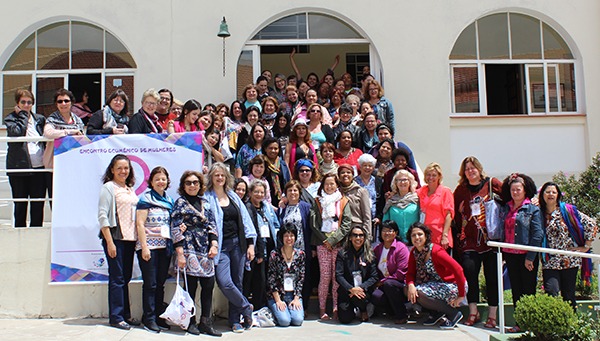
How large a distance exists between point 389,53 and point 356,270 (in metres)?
5.35

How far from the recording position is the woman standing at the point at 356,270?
7289 mm

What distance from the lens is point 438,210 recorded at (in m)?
7.37

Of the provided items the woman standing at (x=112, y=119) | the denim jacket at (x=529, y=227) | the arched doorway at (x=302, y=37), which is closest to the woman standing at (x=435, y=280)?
the denim jacket at (x=529, y=227)

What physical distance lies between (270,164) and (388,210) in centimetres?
167

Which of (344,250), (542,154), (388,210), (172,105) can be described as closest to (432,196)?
(388,210)

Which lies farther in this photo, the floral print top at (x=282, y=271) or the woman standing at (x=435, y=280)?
the floral print top at (x=282, y=271)

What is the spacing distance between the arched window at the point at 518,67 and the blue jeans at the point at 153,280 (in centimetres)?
730

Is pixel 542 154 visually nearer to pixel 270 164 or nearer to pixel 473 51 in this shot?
pixel 473 51

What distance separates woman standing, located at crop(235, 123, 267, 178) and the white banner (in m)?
0.95

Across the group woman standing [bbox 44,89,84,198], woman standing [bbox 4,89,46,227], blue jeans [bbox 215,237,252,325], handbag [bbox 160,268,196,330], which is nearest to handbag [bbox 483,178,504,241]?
blue jeans [bbox 215,237,252,325]

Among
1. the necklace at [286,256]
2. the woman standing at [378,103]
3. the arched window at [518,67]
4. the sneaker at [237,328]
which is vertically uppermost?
the arched window at [518,67]

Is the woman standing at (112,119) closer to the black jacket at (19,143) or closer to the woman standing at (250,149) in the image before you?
the black jacket at (19,143)

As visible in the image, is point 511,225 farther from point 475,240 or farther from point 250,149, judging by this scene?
point 250,149

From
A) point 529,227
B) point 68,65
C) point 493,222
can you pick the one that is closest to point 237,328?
point 493,222
